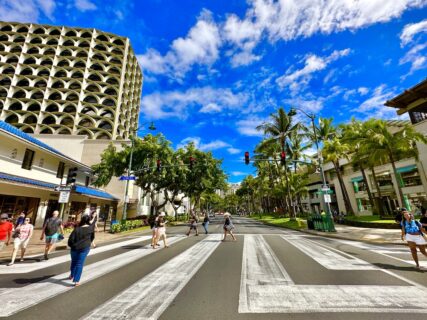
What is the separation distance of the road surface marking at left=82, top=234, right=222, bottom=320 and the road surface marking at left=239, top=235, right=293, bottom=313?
1.38 m

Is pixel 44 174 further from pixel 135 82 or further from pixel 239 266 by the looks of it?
pixel 135 82

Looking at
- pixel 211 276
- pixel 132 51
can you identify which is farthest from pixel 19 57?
pixel 211 276

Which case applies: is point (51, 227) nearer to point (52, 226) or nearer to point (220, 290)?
point (52, 226)

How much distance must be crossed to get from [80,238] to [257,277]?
443 cm

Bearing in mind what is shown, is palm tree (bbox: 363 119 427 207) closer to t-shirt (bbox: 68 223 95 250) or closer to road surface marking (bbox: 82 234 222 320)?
road surface marking (bbox: 82 234 222 320)

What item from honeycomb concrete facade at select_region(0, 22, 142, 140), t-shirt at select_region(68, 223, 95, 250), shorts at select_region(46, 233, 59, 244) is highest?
honeycomb concrete facade at select_region(0, 22, 142, 140)

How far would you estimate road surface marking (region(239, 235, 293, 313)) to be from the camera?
13.4 ft

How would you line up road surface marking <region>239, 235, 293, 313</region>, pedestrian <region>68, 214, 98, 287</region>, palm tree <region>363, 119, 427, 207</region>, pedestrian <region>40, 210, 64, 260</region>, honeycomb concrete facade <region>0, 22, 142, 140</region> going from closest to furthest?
1. road surface marking <region>239, 235, 293, 313</region>
2. pedestrian <region>68, 214, 98, 287</region>
3. pedestrian <region>40, 210, 64, 260</region>
4. palm tree <region>363, 119, 427, 207</region>
5. honeycomb concrete facade <region>0, 22, 142, 140</region>

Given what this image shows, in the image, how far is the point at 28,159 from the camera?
1834cm

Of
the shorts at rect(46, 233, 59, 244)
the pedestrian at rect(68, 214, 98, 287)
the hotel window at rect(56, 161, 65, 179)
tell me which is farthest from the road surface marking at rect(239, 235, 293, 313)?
the hotel window at rect(56, 161, 65, 179)

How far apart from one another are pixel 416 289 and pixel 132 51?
68.7 m

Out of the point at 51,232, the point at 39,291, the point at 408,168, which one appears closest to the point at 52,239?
the point at 51,232

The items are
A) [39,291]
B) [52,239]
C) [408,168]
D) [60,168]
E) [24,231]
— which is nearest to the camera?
[39,291]

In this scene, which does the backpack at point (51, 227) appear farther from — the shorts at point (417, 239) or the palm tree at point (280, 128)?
the palm tree at point (280, 128)
